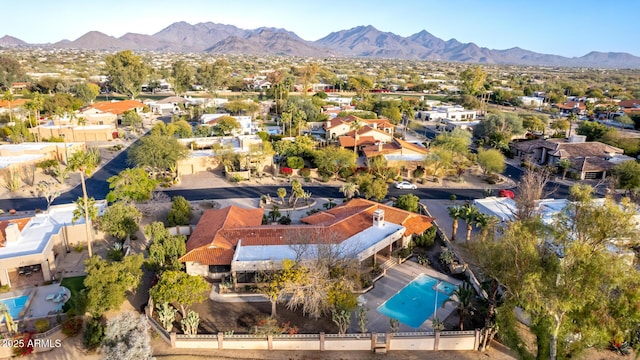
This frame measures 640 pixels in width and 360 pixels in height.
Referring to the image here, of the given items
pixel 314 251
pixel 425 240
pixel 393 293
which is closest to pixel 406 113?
pixel 425 240

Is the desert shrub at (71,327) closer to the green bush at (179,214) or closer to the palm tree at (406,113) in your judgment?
the green bush at (179,214)

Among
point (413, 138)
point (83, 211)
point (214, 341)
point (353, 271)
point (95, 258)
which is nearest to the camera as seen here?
point (214, 341)

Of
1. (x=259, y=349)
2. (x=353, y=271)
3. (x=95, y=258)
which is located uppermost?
(x=95, y=258)

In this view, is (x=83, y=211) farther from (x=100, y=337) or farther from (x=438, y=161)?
(x=438, y=161)

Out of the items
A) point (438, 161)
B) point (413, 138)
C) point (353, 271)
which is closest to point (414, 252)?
point (353, 271)

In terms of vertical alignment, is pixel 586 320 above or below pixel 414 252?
above

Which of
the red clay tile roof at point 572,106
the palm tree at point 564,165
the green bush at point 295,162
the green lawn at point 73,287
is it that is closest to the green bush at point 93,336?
the green lawn at point 73,287

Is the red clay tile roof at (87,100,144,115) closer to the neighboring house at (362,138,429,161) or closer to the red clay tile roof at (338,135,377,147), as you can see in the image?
the red clay tile roof at (338,135,377,147)
